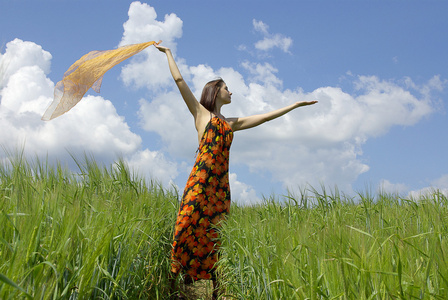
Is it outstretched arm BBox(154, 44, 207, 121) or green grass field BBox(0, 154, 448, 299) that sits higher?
outstretched arm BBox(154, 44, 207, 121)

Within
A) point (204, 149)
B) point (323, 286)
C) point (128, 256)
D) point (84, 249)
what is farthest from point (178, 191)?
point (323, 286)

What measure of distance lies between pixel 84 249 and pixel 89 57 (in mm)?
2964

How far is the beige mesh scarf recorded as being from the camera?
3959mm

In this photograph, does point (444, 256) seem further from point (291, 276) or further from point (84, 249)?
point (84, 249)

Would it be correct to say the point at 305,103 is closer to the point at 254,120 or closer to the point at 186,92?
the point at 254,120

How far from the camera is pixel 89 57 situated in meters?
4.25

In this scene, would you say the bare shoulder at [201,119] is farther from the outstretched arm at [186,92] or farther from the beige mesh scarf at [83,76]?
the beige mesh scarf at [83,76]

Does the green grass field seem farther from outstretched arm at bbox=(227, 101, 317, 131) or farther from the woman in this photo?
outstretched arm at bbox=(227, 101, 317, 131)

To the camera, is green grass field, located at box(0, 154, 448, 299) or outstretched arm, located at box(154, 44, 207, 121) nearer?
green grass field, located at box(0, 154, 448, 299)

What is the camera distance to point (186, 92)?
148 inches

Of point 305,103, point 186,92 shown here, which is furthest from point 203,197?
point 305,103

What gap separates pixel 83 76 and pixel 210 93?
4.45ft

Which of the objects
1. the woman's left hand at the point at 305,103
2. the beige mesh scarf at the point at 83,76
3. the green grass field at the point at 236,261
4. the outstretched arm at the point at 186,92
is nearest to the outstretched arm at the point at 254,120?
the woman's left hand at the point at 305,103

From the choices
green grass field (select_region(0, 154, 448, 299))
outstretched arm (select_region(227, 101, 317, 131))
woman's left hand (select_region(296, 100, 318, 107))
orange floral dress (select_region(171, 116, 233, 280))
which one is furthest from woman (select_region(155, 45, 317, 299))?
woman's left hand (select_region(296, 100, 318, 107))
